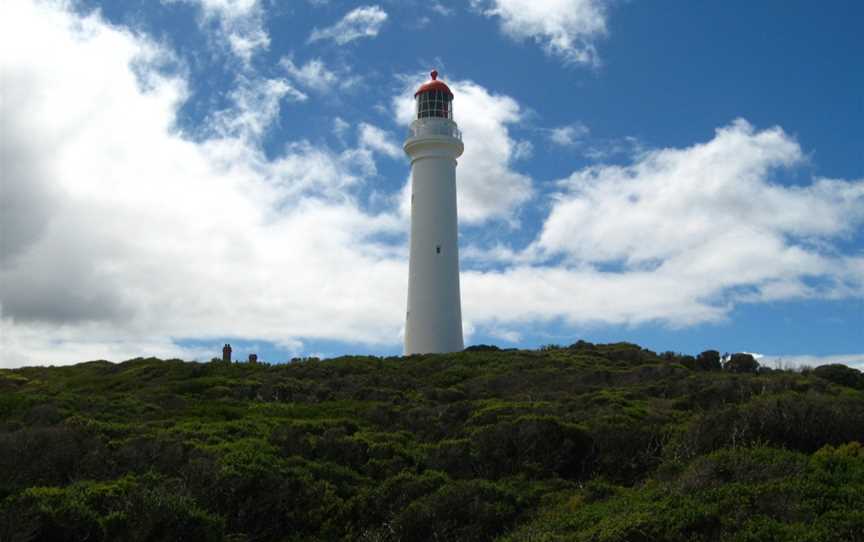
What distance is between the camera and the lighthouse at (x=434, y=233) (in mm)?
31109

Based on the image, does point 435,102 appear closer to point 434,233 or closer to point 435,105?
point 435,105

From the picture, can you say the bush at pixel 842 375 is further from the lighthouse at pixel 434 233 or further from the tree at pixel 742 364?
the lighthouse at pixel 434 233

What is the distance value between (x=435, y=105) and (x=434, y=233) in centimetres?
593

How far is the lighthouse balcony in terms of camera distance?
1286 inches

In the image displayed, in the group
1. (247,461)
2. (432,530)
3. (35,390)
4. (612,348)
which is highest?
(612,348)

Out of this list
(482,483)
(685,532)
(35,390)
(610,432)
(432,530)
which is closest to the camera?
(685,532)

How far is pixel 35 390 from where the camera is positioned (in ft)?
74.8

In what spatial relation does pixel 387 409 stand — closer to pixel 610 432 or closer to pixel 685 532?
pixel 610 432

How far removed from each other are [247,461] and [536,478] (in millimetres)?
A: 4792

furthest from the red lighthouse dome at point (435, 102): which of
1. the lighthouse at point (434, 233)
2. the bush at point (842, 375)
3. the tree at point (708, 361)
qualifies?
the bush at point (842, 375)

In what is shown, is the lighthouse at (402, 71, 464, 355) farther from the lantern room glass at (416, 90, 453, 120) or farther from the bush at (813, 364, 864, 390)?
the bush at (813, 364, 864, 390)

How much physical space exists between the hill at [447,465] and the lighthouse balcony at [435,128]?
1514 cm

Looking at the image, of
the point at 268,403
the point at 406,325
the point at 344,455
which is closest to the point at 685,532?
the point at 344,455

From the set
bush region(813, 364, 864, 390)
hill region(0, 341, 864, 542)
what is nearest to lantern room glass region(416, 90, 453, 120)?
hill region(0, 341, 864, 542)
